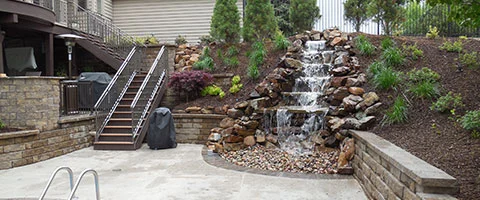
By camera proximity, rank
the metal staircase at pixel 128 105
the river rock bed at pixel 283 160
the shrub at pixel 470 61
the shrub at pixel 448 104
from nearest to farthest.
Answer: the shrub at pixel 448 104
the river rock bed at pixel 283 160
the shrub at pixel 470 61
the metal staircase at pixel 128 105

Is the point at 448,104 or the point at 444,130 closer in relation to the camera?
the point at 444,130

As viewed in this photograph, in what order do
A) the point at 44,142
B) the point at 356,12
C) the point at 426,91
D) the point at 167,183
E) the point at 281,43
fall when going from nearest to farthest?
the point at 167,183 → the point at 426,91 → the point at 44,142 → the point at 281,43 → the point at 356,12

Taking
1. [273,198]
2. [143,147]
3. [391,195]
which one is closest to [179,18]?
[143,147]

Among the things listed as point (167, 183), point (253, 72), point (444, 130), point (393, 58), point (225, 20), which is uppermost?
point (225, 20)

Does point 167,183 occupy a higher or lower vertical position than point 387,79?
lower

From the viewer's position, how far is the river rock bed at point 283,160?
19.2 ft

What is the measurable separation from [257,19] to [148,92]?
177 inches

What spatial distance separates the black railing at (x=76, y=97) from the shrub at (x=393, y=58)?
7.72 m

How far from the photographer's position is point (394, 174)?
3484 millimetres

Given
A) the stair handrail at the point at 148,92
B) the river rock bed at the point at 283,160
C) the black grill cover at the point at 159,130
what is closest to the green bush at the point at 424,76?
the river rock bed at the point at 283,160

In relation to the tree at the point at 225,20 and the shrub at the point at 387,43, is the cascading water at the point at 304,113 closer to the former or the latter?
the shrub at the point at 387,43

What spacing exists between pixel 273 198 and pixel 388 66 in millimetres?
5318

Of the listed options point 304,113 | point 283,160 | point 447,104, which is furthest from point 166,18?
point 447,104

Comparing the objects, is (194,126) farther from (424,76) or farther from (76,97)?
(424,76)
